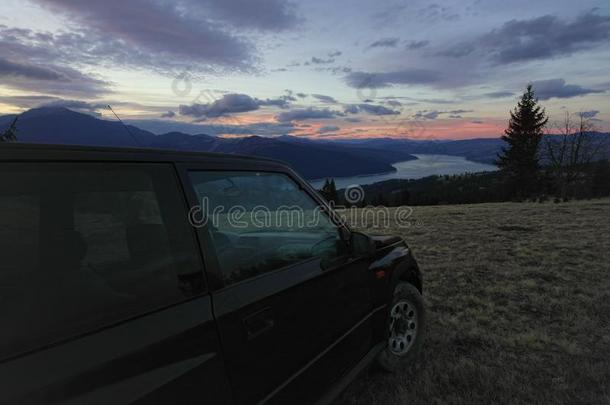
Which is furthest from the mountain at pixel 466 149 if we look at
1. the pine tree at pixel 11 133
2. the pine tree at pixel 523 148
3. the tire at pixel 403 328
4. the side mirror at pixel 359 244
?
the side mirror at pixel 359 244

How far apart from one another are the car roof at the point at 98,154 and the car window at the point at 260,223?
9 centimetres

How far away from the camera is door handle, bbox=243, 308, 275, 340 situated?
1.88 m

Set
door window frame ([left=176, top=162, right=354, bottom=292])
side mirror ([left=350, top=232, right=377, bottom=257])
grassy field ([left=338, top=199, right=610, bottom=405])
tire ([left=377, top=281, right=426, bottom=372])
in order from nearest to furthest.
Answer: door window frame ([left=176, top=162, right=354, bottom=292]) → side mirror ([left=350, top=232, right=377, bottom=257]) → grassy field ([left=338, top=199, right=610, bottom=405]) → tire ([left=377, top=281, right=426, bottom=372])

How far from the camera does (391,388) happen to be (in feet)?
11.1

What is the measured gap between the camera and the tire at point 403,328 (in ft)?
11.5

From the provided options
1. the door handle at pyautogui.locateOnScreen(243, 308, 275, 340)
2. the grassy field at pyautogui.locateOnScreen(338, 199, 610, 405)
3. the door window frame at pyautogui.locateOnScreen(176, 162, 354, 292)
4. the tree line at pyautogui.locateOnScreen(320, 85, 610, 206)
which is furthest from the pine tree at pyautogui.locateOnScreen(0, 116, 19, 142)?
the tree line at pyautogui.locateOnScreen(320, 85, 610, 206)

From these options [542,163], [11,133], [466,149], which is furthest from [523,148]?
[466,149]

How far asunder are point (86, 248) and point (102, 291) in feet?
0.58

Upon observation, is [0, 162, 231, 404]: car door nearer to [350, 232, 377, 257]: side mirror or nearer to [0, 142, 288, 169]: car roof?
[0, 142, 288, 169]: car roof

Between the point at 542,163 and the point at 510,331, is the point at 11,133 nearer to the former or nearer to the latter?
the point at 510,331

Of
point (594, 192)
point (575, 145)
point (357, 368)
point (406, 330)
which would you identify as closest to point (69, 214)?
point (357, 368)

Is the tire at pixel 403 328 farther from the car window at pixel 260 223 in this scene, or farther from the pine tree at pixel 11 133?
the pine tree at pixel 11 133

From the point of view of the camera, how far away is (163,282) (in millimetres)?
1669

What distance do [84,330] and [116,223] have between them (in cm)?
46
